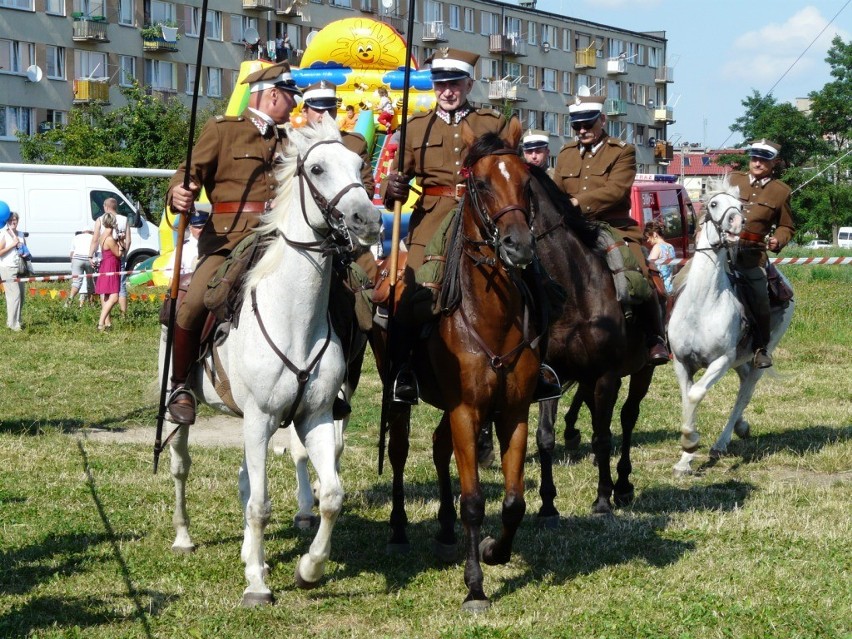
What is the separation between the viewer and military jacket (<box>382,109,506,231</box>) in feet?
26.8

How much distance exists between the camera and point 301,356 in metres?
6.89

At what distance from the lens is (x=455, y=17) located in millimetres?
83125

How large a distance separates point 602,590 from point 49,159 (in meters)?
46.0

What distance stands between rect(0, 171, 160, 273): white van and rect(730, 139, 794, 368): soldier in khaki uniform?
72.4ft

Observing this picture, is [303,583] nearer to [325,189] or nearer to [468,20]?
[325,189]

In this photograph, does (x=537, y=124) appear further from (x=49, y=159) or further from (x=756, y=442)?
(x=756, y=442)


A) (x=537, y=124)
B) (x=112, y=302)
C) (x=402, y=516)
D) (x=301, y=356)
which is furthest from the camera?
(x=537, y=124)

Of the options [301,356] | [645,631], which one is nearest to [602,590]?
[645,631]

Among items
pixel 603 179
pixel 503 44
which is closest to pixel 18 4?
pixel 503 44

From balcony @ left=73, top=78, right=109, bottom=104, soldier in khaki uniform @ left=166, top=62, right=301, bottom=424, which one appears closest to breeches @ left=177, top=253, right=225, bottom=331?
soldier in khaki uniform @ left=166, top=62, right=301, bottom=424

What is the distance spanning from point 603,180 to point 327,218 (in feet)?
13.3

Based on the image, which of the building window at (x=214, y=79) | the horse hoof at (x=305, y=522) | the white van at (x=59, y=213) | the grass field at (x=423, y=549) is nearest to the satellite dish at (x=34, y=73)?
the building window at (x=214, y=79)

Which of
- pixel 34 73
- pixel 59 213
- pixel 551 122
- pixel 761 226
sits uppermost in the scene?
pixel 551 122

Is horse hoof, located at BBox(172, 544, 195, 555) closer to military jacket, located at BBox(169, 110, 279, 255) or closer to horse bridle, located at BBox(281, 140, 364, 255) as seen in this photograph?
military jacket, located at BBox(169, 110, 279, 255)
